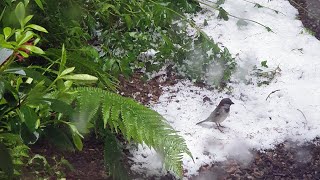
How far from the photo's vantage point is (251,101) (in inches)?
133

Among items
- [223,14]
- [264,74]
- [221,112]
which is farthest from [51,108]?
[223,14]

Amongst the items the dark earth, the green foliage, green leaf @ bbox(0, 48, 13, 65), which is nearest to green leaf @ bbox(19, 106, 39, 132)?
the green foliage

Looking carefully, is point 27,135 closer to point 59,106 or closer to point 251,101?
point 59,106

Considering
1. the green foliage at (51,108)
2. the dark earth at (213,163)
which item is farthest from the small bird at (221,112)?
the green foliage at (51,108)

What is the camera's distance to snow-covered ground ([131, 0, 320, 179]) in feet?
9.70

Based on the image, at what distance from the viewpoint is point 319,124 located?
3.20 meters

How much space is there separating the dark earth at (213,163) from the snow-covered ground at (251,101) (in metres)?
0.06

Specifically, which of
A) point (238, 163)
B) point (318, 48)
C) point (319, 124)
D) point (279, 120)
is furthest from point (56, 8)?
point (318, 48)

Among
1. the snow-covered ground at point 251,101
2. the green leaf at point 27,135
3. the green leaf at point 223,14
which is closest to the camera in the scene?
the green leaf at point 27,135

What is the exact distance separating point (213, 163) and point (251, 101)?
75cm

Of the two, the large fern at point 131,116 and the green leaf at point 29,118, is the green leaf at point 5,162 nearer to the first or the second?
the green leaf at point 29,118

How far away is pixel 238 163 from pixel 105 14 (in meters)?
1.31

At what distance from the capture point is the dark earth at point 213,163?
2.26 meters

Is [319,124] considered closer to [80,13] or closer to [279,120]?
[279,120]
